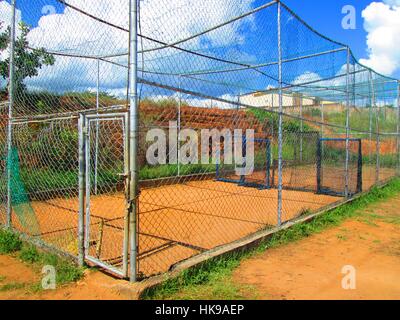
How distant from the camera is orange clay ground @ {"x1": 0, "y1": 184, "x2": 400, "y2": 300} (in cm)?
290

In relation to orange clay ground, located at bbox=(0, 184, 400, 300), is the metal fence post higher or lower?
higher

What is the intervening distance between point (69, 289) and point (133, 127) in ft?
5.06

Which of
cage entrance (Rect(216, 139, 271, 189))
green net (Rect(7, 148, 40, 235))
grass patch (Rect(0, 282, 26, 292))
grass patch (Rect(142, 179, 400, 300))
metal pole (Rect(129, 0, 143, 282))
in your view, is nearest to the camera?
metal pole (Rect(129, 0, 143, 282))

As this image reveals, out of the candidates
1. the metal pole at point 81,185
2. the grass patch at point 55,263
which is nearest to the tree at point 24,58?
the metal pole at point 81,185

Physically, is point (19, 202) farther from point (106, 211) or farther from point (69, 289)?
point (69, 289)

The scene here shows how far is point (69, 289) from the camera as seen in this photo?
2932 mm

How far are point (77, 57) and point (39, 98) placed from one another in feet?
6.22

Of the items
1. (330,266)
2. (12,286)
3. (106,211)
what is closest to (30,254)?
(12,286)

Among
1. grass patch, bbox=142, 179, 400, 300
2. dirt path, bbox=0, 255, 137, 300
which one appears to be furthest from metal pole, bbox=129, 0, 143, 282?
grass patch, bbox=142, 179, 400, 300

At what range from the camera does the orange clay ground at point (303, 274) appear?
2.90m

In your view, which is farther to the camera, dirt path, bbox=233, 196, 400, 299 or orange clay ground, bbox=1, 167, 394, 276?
orange clay ground, bbox=1, 167, 394, 276

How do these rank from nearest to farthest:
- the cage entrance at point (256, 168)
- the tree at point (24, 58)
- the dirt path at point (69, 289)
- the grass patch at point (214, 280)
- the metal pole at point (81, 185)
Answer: the dirt path at point (69, 289) → the grass patch at point (214, 280) → the metal pole at point (81, 185) → the tree at point (24, 58) → the cage entrance at point (256, 168)

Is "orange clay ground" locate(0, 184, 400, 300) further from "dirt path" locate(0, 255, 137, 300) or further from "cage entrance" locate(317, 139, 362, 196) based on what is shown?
"cage entrance" locate(317, 139, 362, 196)

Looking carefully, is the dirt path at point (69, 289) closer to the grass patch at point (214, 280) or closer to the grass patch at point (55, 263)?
the grass patch at point (55, 263)
